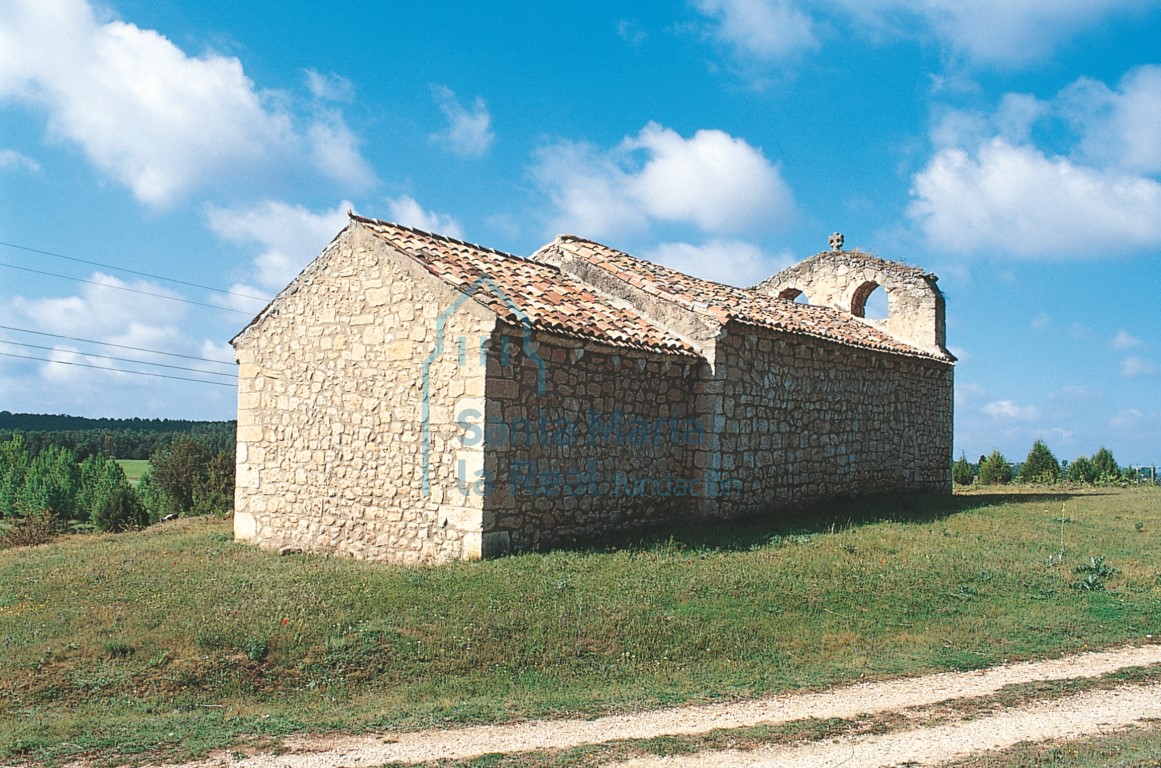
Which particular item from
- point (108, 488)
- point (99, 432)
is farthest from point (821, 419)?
point (99, 432)

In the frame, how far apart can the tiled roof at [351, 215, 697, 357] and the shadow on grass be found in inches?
109

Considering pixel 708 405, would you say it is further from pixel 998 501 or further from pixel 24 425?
pixel 24 425

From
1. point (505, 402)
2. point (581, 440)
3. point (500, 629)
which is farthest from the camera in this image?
point (581, 440)

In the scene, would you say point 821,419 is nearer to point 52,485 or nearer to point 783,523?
point 783,523

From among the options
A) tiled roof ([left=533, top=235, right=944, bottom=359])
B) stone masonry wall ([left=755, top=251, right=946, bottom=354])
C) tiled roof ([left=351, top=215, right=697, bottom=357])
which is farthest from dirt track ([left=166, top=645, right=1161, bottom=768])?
stone masonry wall ([left=755, top=251, right=946, bottom=354])

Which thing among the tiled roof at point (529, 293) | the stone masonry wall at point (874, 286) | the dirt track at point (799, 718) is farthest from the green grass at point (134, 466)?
the dirt track at point (799, 718)

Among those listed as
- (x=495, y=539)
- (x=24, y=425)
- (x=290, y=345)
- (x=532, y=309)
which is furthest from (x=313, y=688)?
(x=24, y=425)

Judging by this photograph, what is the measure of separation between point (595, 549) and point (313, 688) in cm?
476

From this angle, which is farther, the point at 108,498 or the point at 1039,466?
the point at 1039,466

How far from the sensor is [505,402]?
10.9m

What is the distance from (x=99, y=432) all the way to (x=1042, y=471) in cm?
6844

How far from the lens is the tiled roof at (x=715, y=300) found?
47.7 feet

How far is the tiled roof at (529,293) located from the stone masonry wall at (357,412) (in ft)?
1.27

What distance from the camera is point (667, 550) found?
36.9 feet
